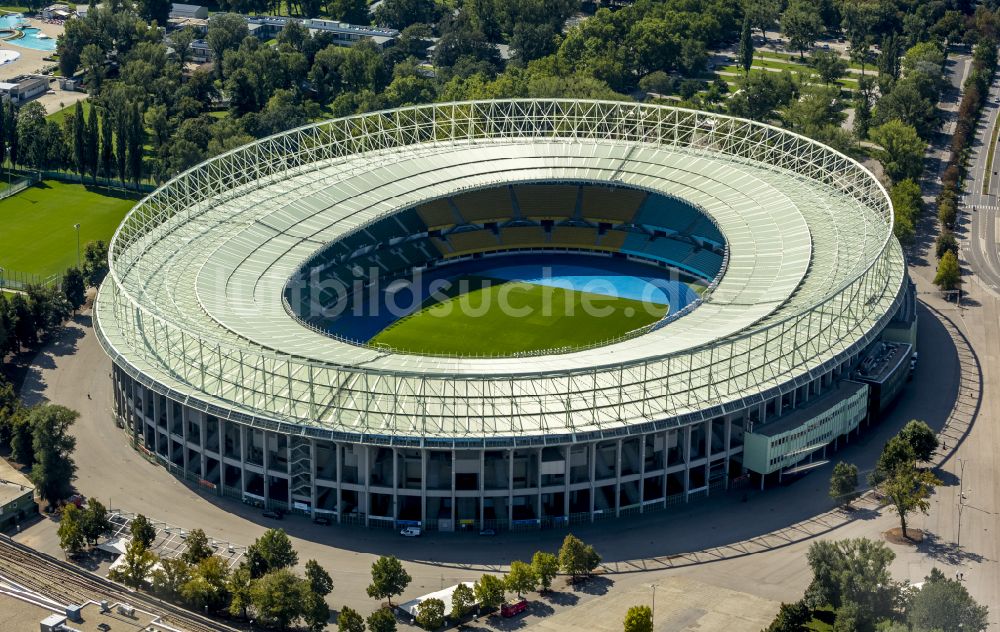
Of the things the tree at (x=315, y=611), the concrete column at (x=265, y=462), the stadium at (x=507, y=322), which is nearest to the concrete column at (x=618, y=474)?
the stadium at (x=507, y=322)

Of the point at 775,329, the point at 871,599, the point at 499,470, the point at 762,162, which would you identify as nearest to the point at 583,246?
the point at 762,162

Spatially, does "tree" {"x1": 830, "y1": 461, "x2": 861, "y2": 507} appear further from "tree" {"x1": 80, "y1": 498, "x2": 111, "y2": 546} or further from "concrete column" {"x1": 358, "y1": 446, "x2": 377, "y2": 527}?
"tree" {"x1": 80, "y1": 498, "x2": 111, "y2": 546}

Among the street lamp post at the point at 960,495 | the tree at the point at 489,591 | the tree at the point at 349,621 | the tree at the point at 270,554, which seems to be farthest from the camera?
the street lamp post at the point at 960,495

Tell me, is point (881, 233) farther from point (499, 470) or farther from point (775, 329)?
point (499, 470)

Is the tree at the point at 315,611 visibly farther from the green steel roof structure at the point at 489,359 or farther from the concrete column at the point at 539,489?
the concrete column at the point at 539,489

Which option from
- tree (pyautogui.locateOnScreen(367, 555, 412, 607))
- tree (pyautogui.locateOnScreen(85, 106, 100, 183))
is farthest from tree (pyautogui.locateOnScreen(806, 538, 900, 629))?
tree (pyautogui.locateOnScreen(85, 106, 100, 183))

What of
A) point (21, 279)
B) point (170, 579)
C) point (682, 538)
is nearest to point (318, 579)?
point (170, 579)
